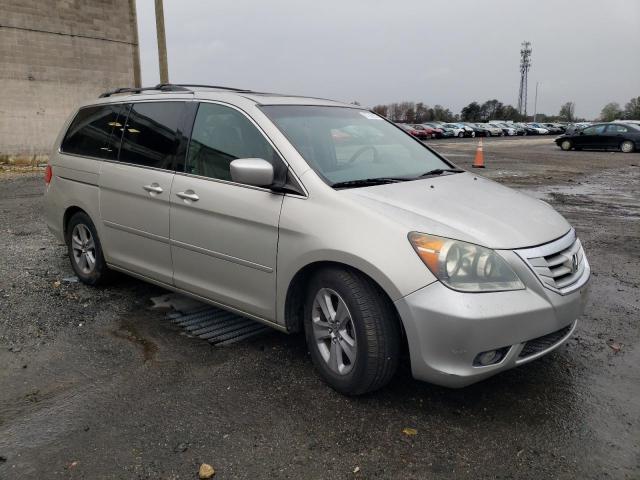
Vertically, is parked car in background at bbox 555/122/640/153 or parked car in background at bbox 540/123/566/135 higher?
parked car in background at bbox 540/123/566/135

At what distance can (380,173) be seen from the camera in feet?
12.3

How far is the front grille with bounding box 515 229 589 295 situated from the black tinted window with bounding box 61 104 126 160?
343 cm

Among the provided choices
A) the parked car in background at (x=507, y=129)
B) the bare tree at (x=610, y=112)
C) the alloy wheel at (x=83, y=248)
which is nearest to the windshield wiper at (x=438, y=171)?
the alloy wheel at (x=83, y=248)

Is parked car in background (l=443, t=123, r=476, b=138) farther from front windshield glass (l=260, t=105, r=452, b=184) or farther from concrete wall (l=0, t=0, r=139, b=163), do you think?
front windshield glass (l=260, t=105, r=452, b=184)

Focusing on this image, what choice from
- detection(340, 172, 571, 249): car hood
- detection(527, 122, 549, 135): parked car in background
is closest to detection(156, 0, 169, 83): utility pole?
detection(340, 172, 571, 249): car hood

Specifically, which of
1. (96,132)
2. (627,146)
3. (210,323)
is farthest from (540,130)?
(210,323)

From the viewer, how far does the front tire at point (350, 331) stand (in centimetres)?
295

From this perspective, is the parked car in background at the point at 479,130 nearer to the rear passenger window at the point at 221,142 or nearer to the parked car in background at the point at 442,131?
the parked car in background at the point at 442,131

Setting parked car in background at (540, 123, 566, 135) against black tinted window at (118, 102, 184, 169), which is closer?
black tinted window at (118, 102, 184, 169)

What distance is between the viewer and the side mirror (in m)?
3.32

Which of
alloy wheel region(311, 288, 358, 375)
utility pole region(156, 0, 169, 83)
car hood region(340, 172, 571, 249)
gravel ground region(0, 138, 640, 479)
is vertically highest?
utility pole region(156, 0, 169, 83)

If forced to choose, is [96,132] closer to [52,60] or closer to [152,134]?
[152,134]

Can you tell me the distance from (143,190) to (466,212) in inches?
96.6

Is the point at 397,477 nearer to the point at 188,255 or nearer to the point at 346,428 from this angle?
the point at 346,428
